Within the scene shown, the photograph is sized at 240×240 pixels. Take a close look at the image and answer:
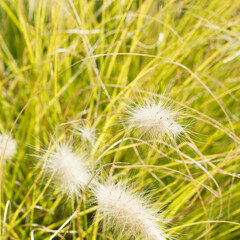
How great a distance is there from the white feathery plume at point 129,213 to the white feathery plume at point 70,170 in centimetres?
7

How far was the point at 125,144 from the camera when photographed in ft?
2.46

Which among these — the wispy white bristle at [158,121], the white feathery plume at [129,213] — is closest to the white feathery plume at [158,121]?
the wispy white bristle at [158,121]

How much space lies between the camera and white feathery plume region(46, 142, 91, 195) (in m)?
0.61

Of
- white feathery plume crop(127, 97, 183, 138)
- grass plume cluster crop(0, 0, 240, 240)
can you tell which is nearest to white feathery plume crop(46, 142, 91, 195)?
grass plume cluster crop(0, 0, 240, 240)

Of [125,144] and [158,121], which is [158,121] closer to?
[158,121]

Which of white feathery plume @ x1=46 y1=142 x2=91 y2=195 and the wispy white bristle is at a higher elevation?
the wispy white bristle

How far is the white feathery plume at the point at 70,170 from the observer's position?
1.99 ft

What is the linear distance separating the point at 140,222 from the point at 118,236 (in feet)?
0.25

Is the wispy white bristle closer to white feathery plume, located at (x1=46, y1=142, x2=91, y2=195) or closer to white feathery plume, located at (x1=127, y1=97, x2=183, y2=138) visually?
white feathery plume, located at (x1=127, y1=97, x2=183, y2=138)

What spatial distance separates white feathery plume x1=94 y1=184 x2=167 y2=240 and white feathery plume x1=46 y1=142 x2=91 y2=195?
7 cm

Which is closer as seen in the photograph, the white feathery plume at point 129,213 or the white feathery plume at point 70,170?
the white feathery plume at point 129,213

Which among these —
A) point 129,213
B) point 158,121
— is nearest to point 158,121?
point 158,121

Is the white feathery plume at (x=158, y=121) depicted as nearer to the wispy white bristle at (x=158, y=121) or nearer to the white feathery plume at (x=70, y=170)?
the wispy white bristle at (x=158, y=121)

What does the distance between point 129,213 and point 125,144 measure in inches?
10.0
